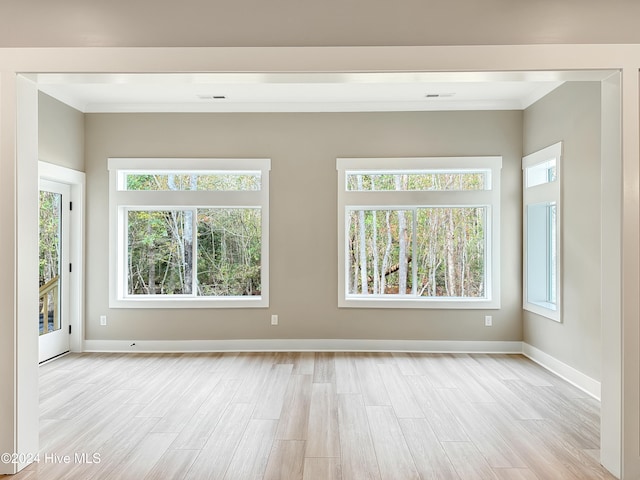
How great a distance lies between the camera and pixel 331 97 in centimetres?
512

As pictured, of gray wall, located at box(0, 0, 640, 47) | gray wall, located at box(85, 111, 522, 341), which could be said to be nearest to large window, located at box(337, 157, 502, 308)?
gray wall, located at box(85, 111, 522, 341)

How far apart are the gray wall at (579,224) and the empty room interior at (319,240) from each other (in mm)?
26

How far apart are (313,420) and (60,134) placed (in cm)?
426

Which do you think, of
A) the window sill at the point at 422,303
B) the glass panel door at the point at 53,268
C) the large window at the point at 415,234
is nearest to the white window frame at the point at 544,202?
the large window at the point at 415,234

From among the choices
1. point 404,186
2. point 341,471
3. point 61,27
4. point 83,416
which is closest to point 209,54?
point 61,27

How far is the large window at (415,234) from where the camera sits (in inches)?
210

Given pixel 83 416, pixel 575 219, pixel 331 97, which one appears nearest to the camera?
pixel 83 416

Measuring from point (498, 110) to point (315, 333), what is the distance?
3.55m

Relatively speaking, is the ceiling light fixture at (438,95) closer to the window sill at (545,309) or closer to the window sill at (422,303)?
the window sill at (422,303)

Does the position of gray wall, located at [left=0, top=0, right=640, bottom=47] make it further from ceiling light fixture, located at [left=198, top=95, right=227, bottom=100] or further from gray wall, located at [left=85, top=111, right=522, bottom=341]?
gray wall, located at [left=85, top=111, right=522, bottom=341]

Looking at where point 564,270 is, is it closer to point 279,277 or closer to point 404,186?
point 404,186

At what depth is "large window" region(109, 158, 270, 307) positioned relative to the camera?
540 cm

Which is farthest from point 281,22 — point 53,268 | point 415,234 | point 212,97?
point 53,268

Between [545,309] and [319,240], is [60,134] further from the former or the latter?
[545,309]
